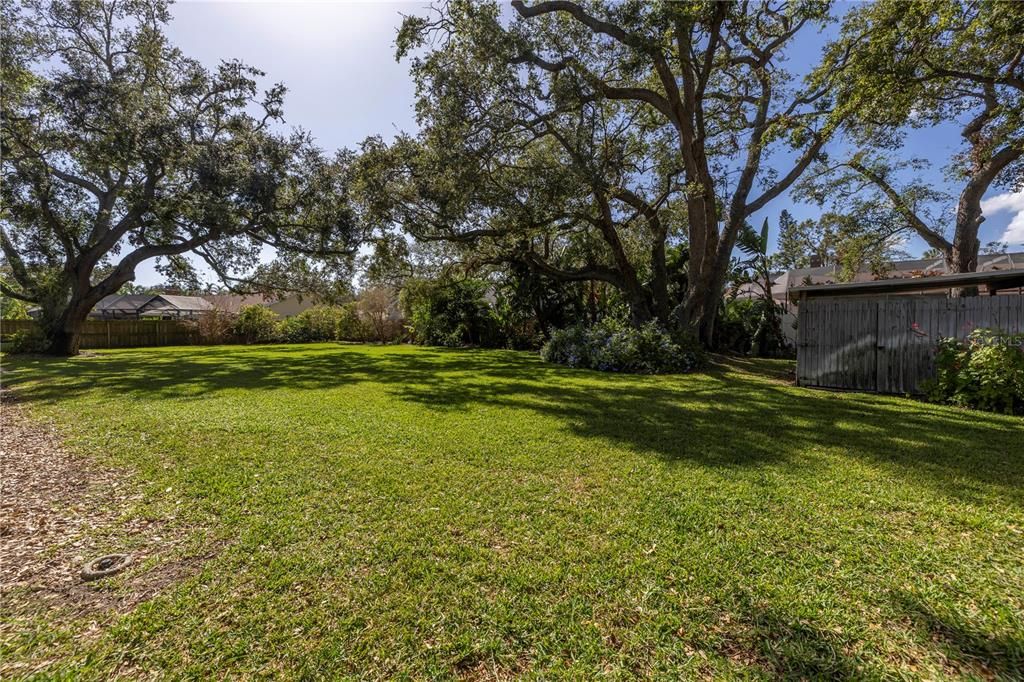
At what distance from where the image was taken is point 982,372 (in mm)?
6277

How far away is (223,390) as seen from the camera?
784cm

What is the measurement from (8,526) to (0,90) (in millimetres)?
16997

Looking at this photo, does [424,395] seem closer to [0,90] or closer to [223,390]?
[223,390]

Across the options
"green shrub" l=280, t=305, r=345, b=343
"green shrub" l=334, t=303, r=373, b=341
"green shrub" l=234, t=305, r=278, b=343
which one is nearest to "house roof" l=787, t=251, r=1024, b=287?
"green shrub" l=334, t=303, r=373, b=341

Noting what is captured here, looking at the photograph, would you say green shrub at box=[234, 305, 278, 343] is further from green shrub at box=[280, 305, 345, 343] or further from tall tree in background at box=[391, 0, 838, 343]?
tall tree in background at box=[391, 0, 838, 343]

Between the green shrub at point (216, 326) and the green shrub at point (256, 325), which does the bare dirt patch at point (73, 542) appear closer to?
the green shrub at point (256, 325)

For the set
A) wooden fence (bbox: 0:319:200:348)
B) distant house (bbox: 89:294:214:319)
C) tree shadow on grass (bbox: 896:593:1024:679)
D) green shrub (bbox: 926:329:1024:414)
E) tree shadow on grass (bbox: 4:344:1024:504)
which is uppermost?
distant house (bbox: 89:294:214:319)

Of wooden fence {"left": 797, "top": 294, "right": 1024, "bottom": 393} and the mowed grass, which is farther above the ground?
wooden fence {"left": 797, "top": 294, "right": 1024, "bottom": 393}

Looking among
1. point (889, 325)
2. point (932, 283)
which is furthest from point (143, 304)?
point (932, 283)

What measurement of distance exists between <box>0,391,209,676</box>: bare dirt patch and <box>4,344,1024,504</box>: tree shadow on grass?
376 cm

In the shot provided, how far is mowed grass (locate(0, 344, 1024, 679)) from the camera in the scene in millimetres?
1817

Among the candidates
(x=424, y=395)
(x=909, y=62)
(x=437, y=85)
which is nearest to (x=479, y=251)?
(x=437, y=85)

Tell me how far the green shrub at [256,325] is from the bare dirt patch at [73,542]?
23012 mm

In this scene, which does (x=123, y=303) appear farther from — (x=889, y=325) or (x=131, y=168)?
(x=889, y=325)
